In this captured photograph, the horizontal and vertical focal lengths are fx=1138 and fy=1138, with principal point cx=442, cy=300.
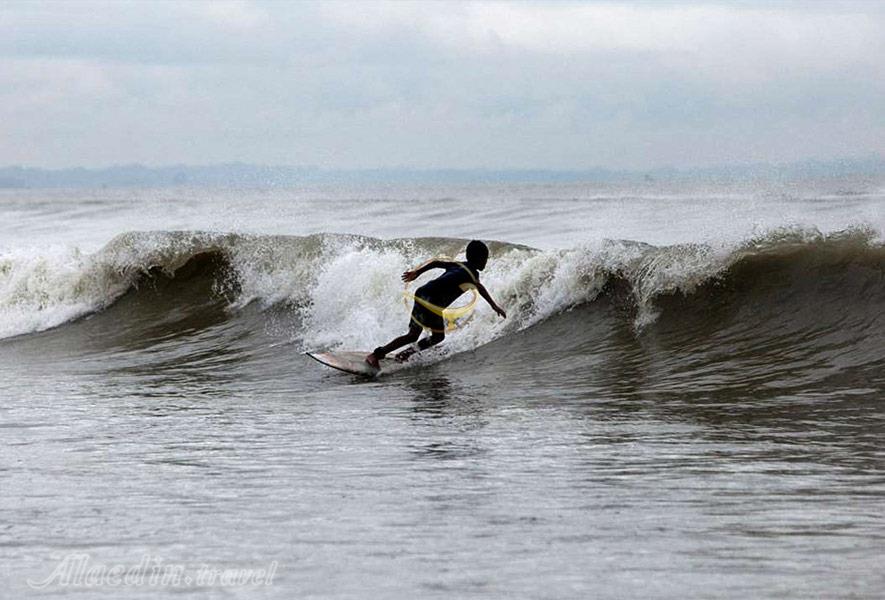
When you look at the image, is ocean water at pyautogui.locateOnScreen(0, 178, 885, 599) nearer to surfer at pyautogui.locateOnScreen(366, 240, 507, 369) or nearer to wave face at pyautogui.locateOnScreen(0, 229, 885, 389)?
wave face at pyautogui.locateOnScreen(0, 229, 885, 389)

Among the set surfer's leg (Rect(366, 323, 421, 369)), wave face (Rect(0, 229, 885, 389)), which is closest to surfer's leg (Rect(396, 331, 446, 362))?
surfer's leg (Rect(366, 323, 421, 369))

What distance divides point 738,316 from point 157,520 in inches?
299

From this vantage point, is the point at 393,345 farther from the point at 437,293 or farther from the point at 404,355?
the point at 437,293

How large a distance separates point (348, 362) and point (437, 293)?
116 cm

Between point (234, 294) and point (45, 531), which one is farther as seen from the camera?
point (234, 294)

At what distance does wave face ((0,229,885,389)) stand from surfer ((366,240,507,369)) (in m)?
0.92

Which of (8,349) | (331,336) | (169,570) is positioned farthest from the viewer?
(8,349)

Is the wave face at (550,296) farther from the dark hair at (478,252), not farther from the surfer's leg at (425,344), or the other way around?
the dark hair at (478,252)

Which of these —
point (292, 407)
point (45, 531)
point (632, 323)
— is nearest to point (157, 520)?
point (45, 531)

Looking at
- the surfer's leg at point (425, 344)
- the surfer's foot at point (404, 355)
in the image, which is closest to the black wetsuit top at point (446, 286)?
the surfer's leg at point (425, 344)

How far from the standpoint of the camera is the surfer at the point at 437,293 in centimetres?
1134

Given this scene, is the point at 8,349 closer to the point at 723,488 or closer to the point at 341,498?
the point at 341,498

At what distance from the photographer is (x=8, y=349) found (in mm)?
15570

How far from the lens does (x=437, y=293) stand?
11.5 m
